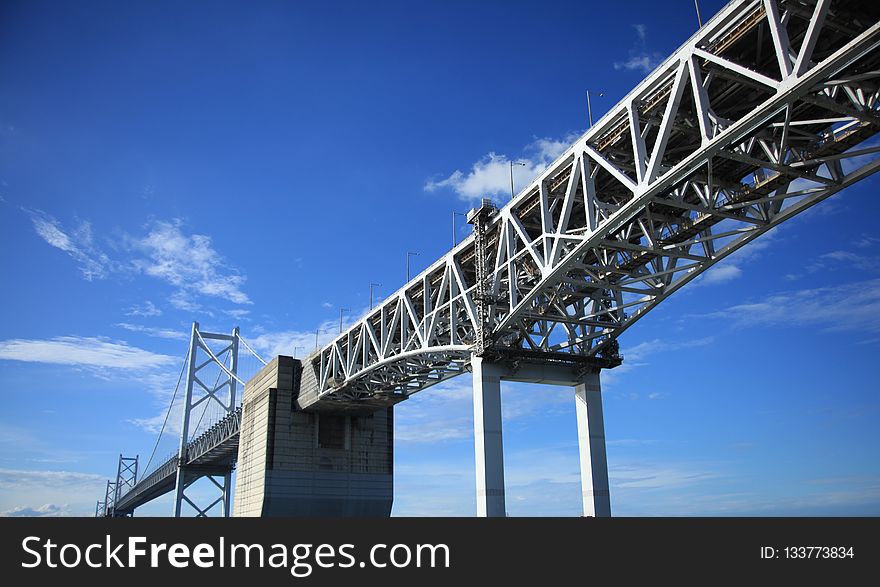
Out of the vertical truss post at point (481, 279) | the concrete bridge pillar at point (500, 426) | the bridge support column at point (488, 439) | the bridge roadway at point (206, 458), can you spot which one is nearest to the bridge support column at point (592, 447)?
the concrete bridge pillar at point (500, 426)

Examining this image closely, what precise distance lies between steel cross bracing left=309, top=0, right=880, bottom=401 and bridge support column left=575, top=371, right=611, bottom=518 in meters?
2.04

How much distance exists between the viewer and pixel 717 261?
1184 inches

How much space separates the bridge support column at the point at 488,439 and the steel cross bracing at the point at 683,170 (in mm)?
1635

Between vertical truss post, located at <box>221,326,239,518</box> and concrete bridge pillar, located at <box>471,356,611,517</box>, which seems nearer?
concrete bridge pillar, located at <box>471,356,611,517</box>

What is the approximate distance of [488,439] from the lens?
34.2 m

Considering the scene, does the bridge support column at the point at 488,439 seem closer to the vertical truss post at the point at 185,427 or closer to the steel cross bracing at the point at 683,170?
the steel cross bracing at the point at 683,170

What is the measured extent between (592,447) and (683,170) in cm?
1678

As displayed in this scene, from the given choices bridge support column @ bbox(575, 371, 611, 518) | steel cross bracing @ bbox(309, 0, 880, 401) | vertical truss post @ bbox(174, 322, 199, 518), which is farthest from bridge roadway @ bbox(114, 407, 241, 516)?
bridge support column @ bbox(575, 371, 611, 518)

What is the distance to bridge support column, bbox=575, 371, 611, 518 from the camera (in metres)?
35.3

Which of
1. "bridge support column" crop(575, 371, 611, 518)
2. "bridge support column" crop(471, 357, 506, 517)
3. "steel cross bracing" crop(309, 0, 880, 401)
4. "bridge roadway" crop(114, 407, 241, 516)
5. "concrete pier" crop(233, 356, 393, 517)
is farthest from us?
"bridge roadway" crop(114, 407, 241, 516)

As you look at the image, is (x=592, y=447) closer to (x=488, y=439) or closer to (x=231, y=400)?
(x=488, y=439)

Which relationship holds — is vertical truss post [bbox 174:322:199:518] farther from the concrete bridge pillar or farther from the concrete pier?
→ the concrete bridge pillar

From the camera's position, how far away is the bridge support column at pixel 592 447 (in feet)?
116
